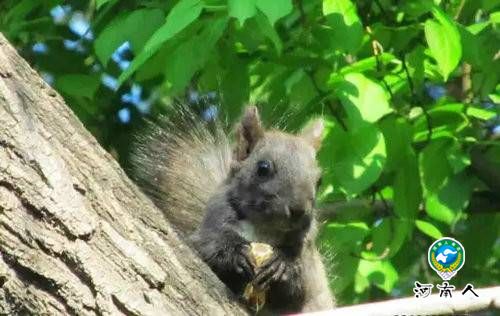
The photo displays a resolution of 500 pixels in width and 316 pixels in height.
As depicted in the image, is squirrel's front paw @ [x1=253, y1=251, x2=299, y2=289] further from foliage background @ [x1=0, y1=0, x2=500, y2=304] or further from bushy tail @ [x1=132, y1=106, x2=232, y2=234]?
bushy tail @ [x1=132, y1=106, x2=232, y2=234]

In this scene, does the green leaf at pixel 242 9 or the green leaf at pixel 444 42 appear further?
the green leaf at pixel 444 42

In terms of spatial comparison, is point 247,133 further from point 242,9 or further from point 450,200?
point 242,9

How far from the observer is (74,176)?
8.77 ft

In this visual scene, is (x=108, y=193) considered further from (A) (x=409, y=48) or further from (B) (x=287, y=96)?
(A) (x=409, y=48)

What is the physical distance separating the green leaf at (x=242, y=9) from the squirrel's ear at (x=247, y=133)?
40.7 inches

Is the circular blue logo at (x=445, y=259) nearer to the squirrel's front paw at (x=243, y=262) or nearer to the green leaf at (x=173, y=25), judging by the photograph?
the squirrel's front paw at (x=243, y=262)

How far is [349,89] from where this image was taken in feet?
11.9

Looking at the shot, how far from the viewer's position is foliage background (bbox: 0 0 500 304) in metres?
3.61

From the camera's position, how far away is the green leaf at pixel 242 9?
2.93 metres

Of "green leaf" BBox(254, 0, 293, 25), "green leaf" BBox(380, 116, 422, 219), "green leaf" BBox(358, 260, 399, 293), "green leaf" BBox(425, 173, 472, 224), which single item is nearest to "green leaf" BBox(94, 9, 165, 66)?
"green leaf" BBox(254, 0, 293, 25)

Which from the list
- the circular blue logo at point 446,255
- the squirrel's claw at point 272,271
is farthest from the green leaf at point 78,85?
the circular blue logo at point 446,255

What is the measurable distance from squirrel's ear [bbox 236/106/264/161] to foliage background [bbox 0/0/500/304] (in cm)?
11

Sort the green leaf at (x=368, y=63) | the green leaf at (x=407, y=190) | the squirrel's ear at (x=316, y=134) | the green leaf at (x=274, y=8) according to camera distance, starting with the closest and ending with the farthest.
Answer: the green leaf at (x=274, y=8) < the green leaf at (x=368, y=63) < the squirrel's ear at (x=316, y=134) < the green leaf at (x=407, y=190)

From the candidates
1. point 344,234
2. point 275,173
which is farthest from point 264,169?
point 344,234
